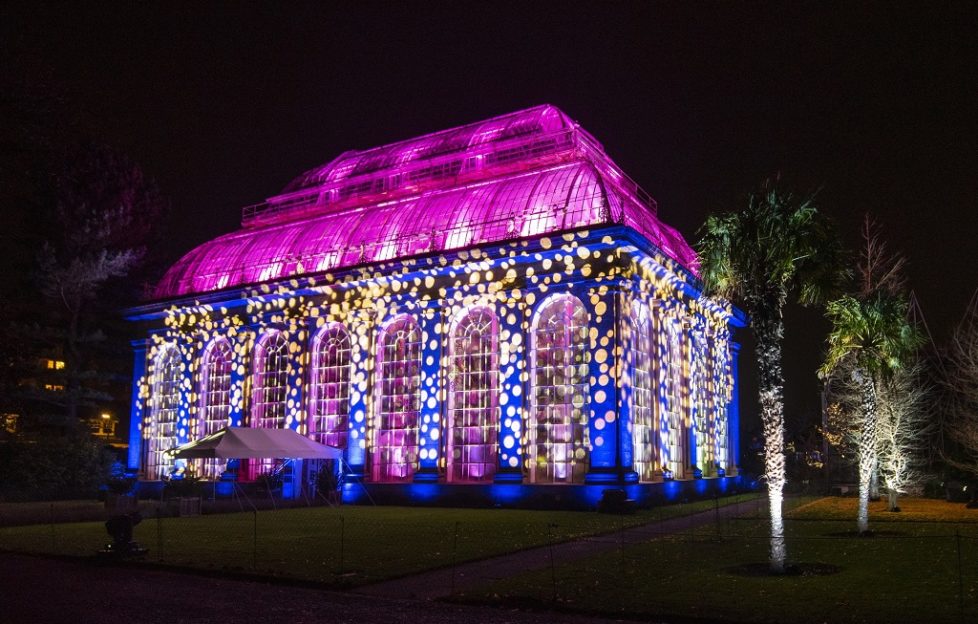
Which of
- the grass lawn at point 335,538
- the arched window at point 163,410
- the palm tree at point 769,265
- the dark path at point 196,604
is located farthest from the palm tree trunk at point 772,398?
the arched window at point 163,410

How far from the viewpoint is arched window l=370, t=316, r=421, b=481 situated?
127 feet

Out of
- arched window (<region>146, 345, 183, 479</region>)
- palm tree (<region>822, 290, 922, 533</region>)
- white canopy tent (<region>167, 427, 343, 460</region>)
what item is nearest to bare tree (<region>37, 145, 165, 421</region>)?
arched window (<region>146, 345, 183, 479</region>)

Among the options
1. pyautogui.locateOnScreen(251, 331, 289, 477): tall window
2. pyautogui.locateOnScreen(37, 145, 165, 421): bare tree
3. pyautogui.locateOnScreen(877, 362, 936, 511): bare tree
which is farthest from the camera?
pyautogui.locateOnScreen(37, 145, 165, 421): bare tree

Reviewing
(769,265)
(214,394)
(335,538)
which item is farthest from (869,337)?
(214,394)

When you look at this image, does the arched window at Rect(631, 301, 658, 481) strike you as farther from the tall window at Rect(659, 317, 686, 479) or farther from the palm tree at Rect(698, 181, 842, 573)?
the palm tree at Rect(698, 181, 842, 573)

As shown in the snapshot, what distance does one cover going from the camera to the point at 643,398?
35438 mm

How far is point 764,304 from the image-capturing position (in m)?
18.4

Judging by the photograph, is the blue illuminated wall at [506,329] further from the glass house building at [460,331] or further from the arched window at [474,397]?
the arched window at [474,397]

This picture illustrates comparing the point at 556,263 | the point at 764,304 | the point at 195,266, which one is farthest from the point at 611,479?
the point at 195,266

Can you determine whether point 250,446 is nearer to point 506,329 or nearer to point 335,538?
point 335,538

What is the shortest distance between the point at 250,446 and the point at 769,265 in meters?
20.7

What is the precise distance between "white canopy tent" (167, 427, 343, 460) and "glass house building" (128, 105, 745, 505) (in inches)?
220

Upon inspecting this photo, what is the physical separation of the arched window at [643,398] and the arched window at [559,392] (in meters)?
2.13

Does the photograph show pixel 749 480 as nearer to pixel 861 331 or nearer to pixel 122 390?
pixel 861 331
